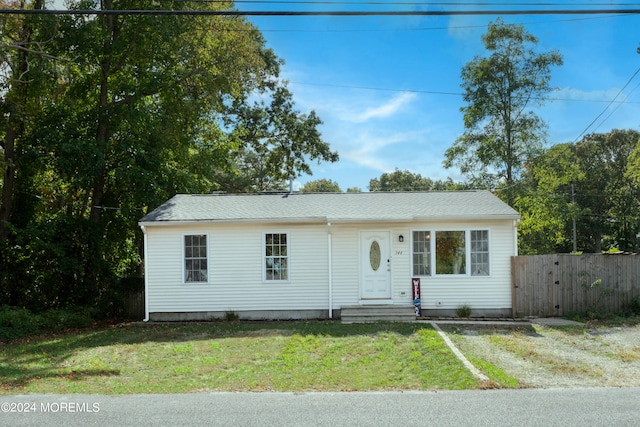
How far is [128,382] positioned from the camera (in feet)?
Answer: 25.2

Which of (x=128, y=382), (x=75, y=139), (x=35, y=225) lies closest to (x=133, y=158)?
(x=75, y=139)

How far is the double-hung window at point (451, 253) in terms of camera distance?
14.2 meters

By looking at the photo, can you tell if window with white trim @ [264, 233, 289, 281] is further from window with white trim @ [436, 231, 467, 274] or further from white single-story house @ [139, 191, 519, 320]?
window with white trim @ [436, 231, 467, 274]

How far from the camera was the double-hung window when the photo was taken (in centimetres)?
1425

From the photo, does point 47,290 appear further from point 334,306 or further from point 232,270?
point 334,306

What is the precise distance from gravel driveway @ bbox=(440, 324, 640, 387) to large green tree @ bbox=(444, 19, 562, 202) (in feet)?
44.1

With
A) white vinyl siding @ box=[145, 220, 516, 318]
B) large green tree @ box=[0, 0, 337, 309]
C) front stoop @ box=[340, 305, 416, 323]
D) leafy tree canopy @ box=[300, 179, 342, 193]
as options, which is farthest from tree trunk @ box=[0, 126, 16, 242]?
leafy tree canopy @ box=[300, 179, 342, 193]

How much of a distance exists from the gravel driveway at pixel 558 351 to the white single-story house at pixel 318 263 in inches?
79.6

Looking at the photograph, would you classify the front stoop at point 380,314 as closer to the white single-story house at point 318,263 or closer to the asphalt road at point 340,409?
the white single-story house at point 318,263

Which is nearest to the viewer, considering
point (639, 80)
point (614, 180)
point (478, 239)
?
point (478, 239)

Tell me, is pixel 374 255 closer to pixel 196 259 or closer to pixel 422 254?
pixel 422 254

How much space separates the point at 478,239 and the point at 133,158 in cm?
1149

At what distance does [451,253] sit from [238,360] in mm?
7403

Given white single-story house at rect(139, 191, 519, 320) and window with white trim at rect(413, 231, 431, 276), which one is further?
window with white trim at rect(413, 231, 431, 276)
